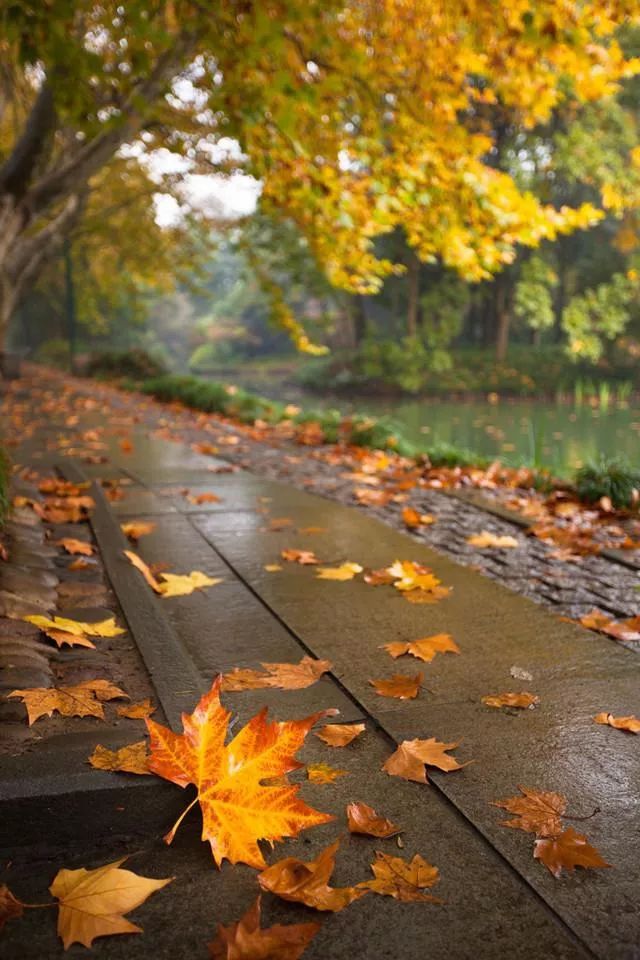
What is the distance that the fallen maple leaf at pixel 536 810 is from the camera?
5.26 ft

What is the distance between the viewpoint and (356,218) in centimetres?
778

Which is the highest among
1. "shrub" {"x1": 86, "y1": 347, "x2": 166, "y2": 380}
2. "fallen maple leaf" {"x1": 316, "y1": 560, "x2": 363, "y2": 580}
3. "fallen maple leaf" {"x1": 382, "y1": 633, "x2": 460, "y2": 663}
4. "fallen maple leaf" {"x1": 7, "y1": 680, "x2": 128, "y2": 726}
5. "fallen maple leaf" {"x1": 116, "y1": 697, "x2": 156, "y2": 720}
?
"shrub" {"x1": 86, "y1": 347, "x2": 166, "y2": 380}

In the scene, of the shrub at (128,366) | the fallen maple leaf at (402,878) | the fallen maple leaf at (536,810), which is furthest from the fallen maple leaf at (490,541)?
the shrub at (128,366)

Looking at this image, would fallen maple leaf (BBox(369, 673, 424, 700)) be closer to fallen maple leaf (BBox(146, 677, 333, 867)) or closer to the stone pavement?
the stone pavement

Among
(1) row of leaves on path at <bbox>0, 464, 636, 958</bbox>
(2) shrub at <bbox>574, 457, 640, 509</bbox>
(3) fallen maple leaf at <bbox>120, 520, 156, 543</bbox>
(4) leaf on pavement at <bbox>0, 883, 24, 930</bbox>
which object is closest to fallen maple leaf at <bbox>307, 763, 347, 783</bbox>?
(1) row of leaves on path at <bbox>0, 464, 636, 958</bbox>

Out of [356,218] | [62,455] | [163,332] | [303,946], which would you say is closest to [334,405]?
[356,218]

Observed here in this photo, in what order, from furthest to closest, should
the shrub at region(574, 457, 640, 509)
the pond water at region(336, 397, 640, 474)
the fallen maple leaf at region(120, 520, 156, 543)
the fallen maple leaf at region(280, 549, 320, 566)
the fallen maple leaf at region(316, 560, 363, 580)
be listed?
the pond water at region(336, 397, 640, 474) → the shrub at region(574, 457, 640, 509) → the fallen maple leaf at region(120, 520, 156, 543) → the fallen maple leaf at region(280, 549, 320, 566) → the fallen maple leaf at region(316, 560, 363, 580)

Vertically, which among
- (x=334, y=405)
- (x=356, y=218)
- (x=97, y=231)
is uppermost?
(x=97, y=231)

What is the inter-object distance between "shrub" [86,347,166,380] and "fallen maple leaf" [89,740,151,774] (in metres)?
19.3

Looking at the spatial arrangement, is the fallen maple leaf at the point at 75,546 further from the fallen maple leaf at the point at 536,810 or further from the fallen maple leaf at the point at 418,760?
the fallen maple leaf at the point at 536,810

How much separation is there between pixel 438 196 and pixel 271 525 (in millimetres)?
4163

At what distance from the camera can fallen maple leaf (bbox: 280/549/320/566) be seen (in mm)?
3572

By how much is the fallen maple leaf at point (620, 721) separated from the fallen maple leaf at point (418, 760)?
17.8 inches

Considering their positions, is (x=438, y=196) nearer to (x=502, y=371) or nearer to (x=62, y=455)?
(x=62, y=455)
